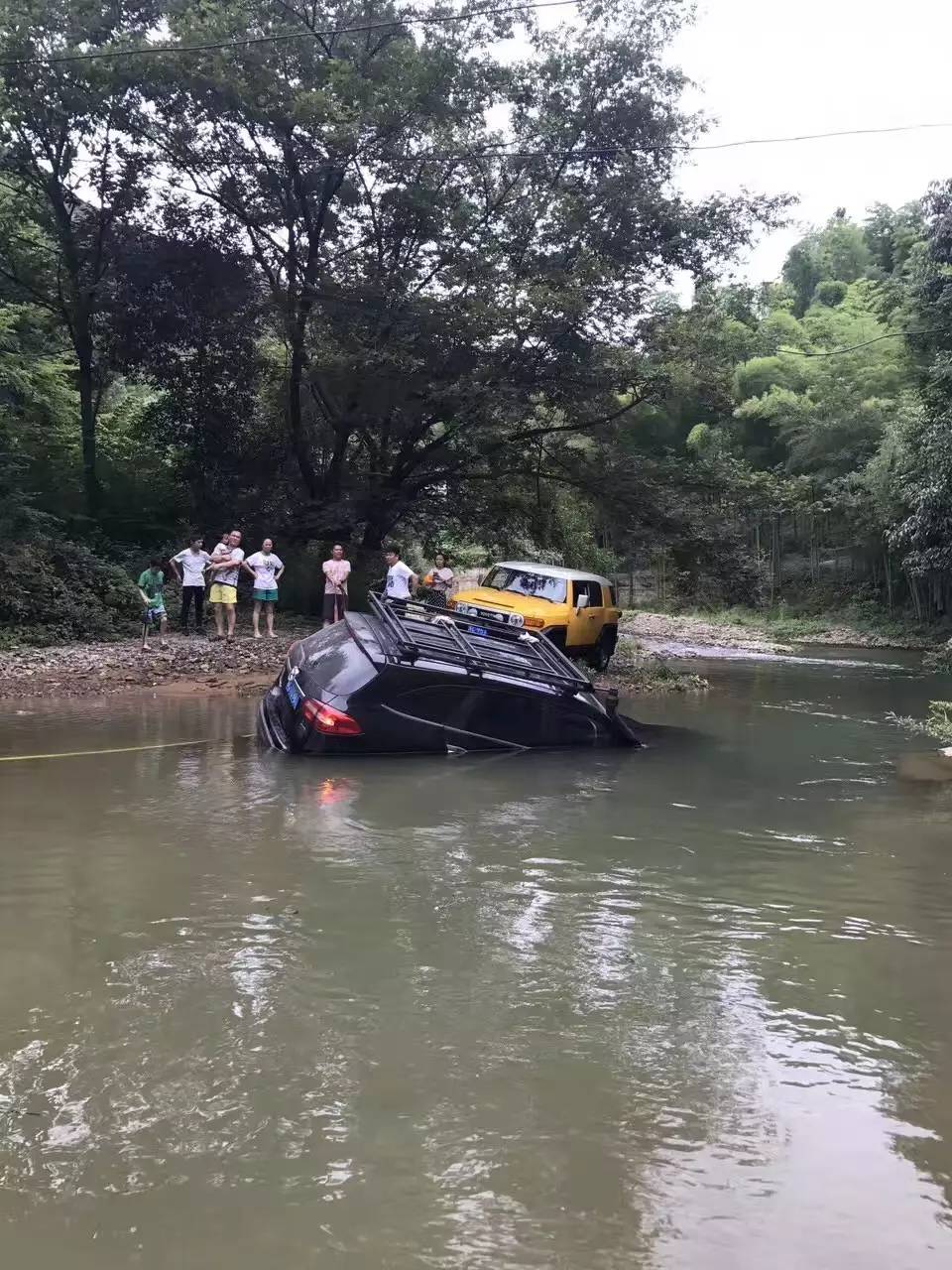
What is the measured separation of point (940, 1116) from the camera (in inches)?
137

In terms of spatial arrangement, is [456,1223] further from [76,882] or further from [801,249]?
[801,249]

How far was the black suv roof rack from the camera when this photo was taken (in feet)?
28.3

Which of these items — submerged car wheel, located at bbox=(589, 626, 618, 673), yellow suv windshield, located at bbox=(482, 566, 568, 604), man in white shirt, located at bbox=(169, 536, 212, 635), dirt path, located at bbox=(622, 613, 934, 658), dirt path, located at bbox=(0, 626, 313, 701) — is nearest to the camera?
dirt path, located at bbox=(0, 626, 313, 701)

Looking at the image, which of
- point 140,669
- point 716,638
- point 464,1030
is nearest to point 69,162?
point 140,669

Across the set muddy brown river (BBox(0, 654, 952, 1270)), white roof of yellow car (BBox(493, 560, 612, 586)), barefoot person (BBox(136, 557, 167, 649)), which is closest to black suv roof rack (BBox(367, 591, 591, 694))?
muddy brown river (BBox(0, 654, 952, 1270))

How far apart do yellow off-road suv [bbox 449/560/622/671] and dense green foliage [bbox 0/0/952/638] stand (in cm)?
472

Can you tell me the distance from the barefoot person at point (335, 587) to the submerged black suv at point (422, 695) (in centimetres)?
601

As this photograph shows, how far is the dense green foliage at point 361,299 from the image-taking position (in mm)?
18625

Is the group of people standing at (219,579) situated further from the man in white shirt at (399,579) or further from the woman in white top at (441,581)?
the woman in white top at (441,581)

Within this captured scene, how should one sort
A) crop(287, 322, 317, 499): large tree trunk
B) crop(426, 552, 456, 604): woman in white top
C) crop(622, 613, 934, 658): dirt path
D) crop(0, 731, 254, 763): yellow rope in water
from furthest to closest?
crop(622, 613, 934, 658): dirt path
crop(287, 322, 317, 499): large tree trunk
crop(426, 552, 456, 604): woman in white top
crop(0, 731, 254, 763): yellow rope in water

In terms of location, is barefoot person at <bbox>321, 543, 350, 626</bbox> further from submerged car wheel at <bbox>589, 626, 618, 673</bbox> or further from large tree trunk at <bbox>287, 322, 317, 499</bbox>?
large tree trunk at <bbox>287, 322, 317, 499</bbox>

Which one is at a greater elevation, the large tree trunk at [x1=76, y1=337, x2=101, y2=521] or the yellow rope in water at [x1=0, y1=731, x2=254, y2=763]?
the large tree trunk at [x1=76, y1=337, x2=101, y2=521]

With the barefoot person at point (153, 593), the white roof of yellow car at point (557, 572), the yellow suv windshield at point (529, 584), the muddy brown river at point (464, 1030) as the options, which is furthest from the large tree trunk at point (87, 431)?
the muddy brown river at point (464, 1030)

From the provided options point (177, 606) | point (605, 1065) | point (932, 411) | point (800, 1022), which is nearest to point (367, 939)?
point (605, 1065)
